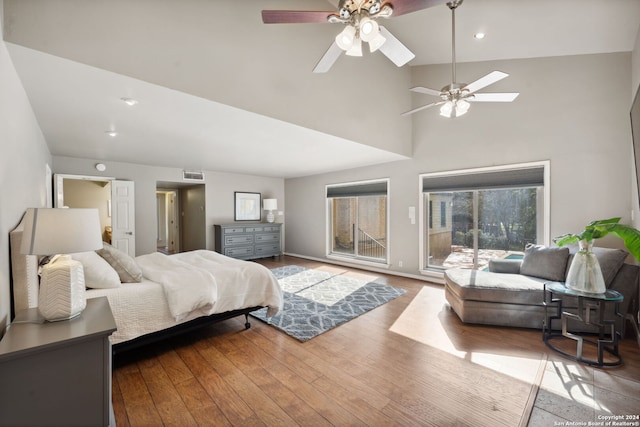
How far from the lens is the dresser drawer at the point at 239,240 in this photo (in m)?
6.43

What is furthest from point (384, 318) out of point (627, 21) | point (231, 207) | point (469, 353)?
point (231, 207)

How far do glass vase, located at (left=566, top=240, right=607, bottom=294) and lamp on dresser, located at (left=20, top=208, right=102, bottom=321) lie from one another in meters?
3.78

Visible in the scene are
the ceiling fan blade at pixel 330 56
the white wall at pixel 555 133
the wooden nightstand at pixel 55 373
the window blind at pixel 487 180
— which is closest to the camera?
the wooden nightstand at pixel 55 373

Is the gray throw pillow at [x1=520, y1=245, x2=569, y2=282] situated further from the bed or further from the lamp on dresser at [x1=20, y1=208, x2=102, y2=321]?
the lamp on dresser at [x1=20, y1=208, x2=102, y2=321]

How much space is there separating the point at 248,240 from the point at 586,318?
19.9 feet

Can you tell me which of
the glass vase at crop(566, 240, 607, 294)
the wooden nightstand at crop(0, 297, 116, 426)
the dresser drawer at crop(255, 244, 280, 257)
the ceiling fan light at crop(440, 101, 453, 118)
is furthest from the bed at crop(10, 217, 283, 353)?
the dresser drawer at crop(255, 244, 280, 257)

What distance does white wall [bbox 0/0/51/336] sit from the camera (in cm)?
150

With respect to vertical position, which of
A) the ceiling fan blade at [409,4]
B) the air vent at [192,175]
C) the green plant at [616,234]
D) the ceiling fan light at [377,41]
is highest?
the ceiling fan blade at [409,4]

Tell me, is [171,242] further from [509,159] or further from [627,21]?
[627,21]

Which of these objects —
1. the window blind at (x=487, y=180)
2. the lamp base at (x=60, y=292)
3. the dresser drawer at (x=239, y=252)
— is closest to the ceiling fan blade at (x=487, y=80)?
the window blind at (x=487, y=180)

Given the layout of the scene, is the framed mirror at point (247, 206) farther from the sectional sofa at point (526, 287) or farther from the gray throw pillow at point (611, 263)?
the gray throw pillow at point (611, 263)

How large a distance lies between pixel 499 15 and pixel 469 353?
12.0 ft

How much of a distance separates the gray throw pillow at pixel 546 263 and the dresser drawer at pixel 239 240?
5.51 m

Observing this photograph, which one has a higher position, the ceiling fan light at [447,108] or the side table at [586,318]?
the ceiling fan light at [447,108]
